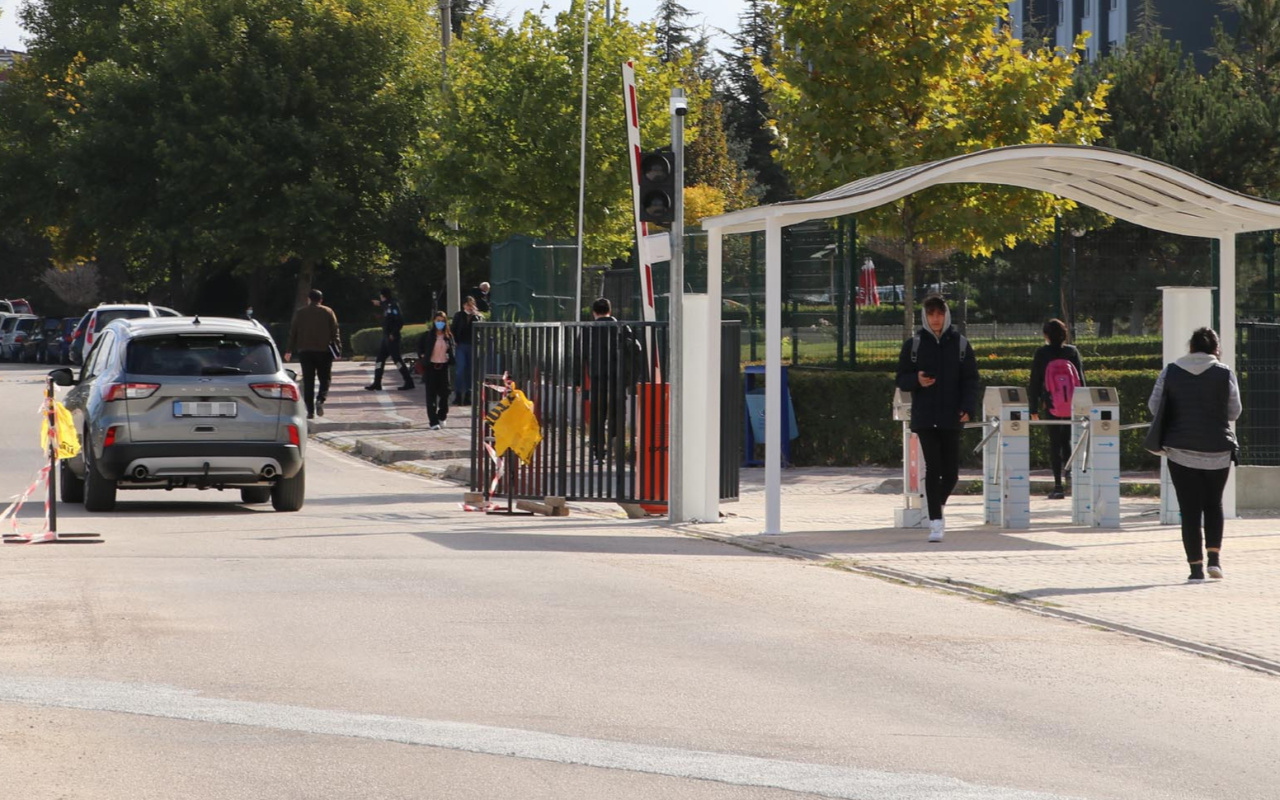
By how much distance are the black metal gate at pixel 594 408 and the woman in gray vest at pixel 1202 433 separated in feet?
15.2

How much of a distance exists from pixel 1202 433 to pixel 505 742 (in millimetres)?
6956

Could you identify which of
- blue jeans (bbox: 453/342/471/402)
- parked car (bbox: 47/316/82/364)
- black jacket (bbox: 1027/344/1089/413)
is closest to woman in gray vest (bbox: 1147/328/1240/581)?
black jacket (bbox: 1027/344/1089/413)

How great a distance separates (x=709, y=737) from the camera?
6.99 m

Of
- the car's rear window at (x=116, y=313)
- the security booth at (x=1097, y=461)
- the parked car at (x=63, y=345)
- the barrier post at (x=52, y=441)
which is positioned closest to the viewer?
the barrier post at (x=52, y=441)

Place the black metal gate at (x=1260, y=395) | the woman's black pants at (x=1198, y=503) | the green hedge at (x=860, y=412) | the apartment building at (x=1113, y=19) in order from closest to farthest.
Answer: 1. the woman's black pants at (x=1198, y=503)
2. the black metal gate at (x=1260, y=395)
3. the green hedge at (x=860, y=412)
4. the apartment building at (x=1113, y=19)

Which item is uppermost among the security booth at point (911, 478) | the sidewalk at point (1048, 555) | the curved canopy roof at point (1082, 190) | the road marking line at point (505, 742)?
the curved canopy roof at point (1082, 190)

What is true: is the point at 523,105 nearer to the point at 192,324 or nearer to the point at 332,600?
the point at 192,324

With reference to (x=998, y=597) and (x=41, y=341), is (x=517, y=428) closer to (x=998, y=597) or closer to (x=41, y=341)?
(x=998, y=597)

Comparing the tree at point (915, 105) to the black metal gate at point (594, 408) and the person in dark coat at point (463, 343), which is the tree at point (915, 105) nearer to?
the person in dark coat at point (463, 343)

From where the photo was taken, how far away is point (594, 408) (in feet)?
54.8

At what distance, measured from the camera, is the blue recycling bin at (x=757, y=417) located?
2162cm

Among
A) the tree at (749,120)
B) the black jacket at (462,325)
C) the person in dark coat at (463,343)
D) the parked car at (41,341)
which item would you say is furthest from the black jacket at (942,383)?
the tree at (749,120)

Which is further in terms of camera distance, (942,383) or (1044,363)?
(1044,363)

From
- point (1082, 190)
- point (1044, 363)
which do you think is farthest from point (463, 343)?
point (1082, 190)
